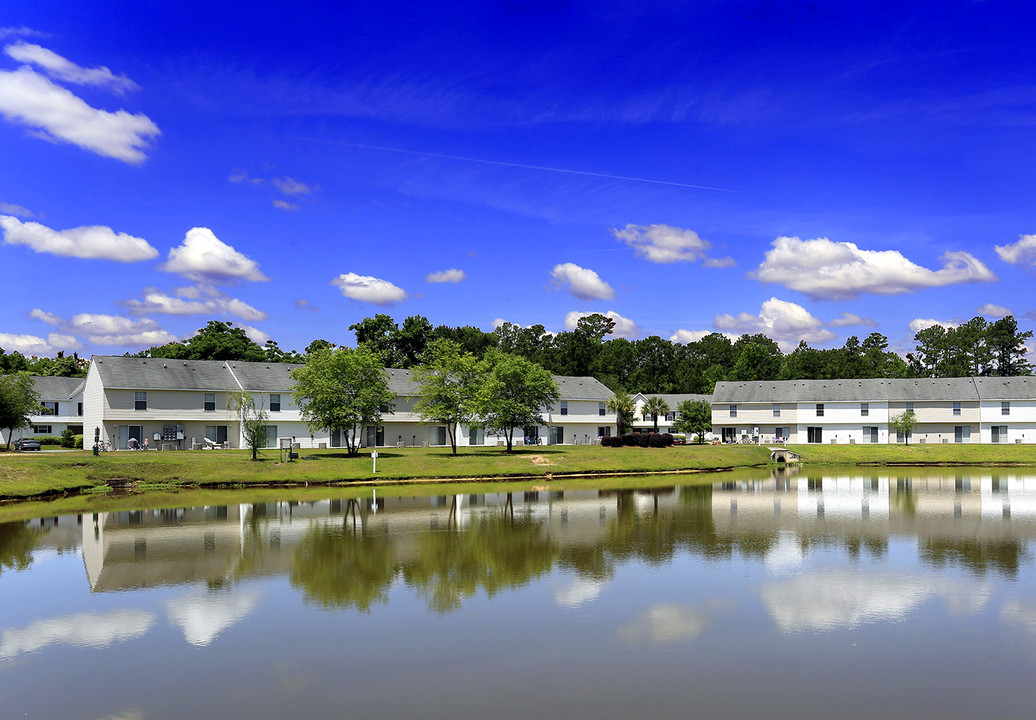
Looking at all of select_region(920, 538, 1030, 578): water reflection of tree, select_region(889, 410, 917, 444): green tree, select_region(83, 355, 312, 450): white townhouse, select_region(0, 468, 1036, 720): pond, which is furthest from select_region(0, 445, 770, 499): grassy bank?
select_region(920, 538, 1030, 578): water reflection of tree

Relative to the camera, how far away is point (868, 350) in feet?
455

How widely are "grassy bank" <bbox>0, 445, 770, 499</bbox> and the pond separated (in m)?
13.2

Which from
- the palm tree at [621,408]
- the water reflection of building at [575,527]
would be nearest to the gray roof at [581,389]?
the palm tree at [621,408]

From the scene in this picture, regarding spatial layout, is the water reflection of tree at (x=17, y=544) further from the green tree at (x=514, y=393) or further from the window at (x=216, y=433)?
the green tree at (x=514, y=393)

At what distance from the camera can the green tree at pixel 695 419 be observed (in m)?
95.1

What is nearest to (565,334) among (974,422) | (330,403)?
(974,422)

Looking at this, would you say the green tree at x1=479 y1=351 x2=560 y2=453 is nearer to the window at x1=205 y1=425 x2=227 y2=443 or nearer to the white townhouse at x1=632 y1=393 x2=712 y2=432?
the window at x1=205 y1=425 x2=227 y2=443

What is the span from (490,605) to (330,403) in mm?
40705

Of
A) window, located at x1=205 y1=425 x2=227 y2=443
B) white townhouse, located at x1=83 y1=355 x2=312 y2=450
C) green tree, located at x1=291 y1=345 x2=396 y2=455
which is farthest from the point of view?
window, located at x1=205 y1=425 x2=227 y2=443

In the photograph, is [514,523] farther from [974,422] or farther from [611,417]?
[974,422]

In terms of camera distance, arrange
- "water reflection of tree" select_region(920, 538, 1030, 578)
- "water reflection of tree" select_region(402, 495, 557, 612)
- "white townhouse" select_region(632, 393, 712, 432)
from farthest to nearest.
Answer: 1. "white townhouse" select_region(632, 393, 712, 432)
2. "water reflection of tree" select_region(920, 538, 1030, 578)
3. "water reflection of tree" select_region(402, 495, 557, 612)

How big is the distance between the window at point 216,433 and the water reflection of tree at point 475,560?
39.2 metres

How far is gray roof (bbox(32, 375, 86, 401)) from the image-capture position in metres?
85.8

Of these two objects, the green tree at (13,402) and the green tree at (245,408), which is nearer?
the green tree at (13,402)
